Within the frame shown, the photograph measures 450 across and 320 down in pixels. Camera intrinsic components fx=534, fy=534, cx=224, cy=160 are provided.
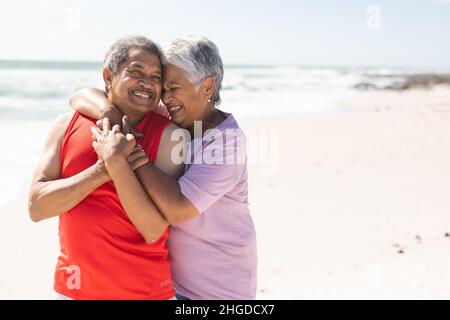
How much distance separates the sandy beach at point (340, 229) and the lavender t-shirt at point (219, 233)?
2.17 m

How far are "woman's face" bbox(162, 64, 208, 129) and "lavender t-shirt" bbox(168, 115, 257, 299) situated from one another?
0.54 feet

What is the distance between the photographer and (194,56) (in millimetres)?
2512

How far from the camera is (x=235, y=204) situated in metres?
2.61

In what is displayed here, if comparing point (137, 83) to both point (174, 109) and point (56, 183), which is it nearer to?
point (174, 109)

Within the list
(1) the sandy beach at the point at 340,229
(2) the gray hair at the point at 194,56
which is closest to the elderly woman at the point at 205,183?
(2) the gray hair at the point at 194,56

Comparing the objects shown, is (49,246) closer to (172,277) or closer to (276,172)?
(172,277)

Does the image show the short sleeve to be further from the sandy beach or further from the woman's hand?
the sandy beach

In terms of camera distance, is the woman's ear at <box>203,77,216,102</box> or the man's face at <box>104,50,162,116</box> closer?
the man's face at <box>104,50,162,116</box>

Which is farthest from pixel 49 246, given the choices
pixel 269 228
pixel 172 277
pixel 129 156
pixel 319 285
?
pixel 129 156

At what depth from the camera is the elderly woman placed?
8.02 ft

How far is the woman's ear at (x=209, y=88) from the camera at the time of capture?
8.61ft

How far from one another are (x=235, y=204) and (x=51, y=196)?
0.86 m

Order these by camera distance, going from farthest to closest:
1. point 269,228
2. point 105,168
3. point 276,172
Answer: point 276,172 < point 269,228 < point 105,168

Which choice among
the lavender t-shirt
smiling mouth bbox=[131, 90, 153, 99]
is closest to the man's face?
smiling mouth bbox=[131, 90, 153, 99]
